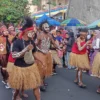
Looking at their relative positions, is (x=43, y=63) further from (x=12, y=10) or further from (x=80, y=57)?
(x=12, y=10)

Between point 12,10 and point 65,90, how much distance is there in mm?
12074

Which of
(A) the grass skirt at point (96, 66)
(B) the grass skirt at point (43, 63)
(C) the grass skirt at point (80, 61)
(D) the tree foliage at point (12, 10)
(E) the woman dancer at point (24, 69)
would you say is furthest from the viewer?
(D) the tree foliage at point (12, 10)

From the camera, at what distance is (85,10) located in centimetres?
1614

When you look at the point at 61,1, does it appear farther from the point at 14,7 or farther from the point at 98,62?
the point at 98,62

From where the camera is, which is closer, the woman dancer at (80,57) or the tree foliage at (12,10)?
the woman dancer at (80,57)

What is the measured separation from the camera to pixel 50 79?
27.0 feet

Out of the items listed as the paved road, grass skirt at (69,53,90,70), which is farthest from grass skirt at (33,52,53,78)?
grass skirt at (69,53,90,70)

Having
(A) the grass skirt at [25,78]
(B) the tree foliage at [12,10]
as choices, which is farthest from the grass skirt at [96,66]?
(B) the tree foliage at [12,10]

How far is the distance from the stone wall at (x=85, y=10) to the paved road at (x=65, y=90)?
785 centimetres

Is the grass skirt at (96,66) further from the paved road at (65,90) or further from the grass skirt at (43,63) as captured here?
the grass skirt at (43,63)

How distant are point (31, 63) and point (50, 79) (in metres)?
3.04

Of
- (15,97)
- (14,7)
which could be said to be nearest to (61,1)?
(14,7)

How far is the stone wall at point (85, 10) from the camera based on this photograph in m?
15.6

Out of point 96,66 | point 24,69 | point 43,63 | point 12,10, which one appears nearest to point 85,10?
point 12,10
